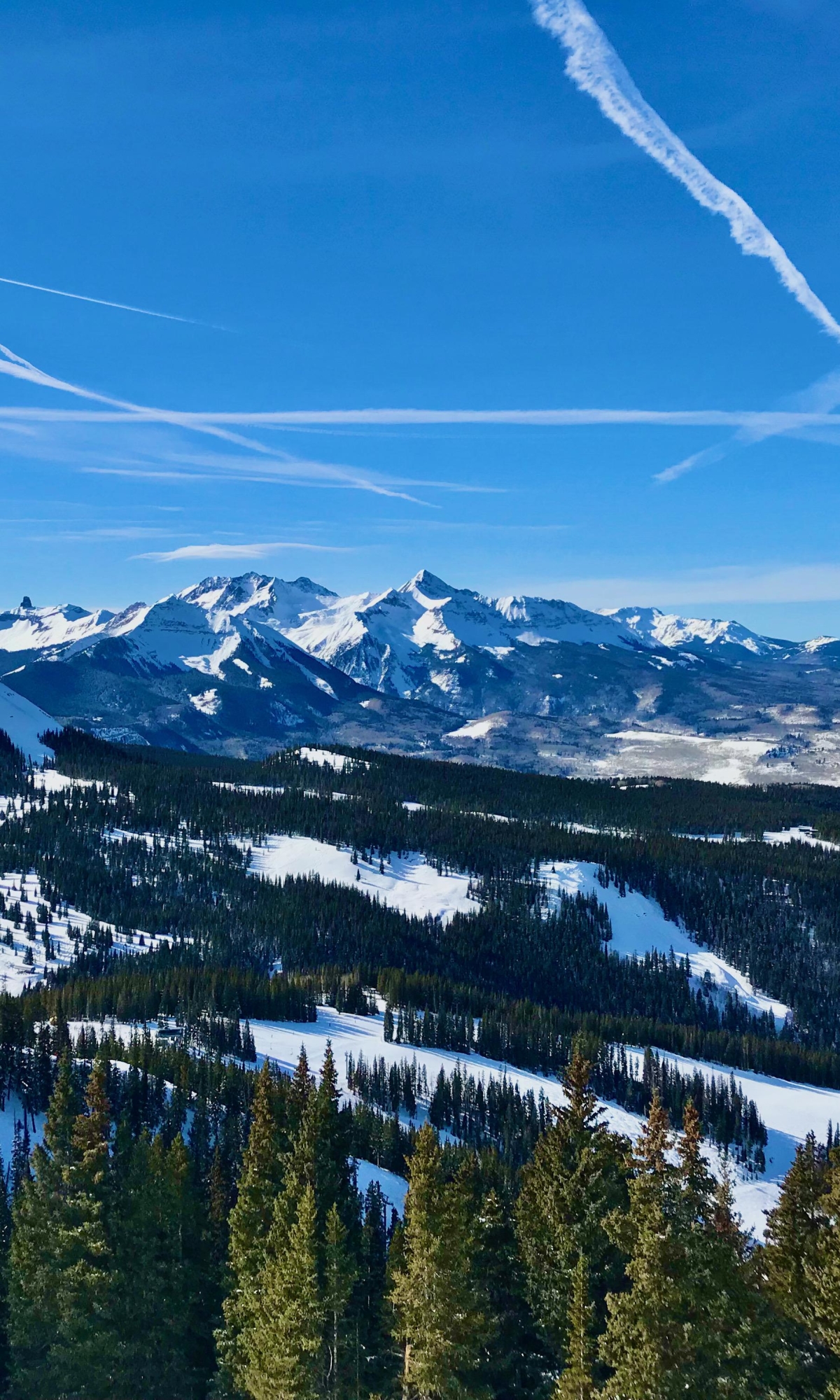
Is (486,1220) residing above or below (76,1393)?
above

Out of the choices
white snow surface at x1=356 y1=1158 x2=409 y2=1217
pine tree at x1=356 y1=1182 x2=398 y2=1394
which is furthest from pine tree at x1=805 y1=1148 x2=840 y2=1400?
white snow surface at x1=356 y1=1158 x2=409 y2=1217

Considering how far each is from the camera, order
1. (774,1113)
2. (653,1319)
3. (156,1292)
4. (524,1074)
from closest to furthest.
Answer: (653,1319) → (156,1292) → (774,1113) → (524,1074)

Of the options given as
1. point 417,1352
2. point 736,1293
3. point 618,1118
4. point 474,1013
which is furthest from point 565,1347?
point 474,1013

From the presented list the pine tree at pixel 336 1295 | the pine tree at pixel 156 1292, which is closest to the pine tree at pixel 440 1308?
the pine tree at pixel 336 1295

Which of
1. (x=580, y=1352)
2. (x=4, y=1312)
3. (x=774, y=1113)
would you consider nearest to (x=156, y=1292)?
(x=4, y=1312)

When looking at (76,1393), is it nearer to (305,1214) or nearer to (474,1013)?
(305,1214)

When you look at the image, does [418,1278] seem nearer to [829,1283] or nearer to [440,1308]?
[440,1308]
